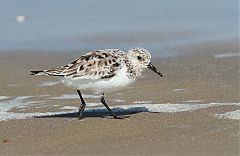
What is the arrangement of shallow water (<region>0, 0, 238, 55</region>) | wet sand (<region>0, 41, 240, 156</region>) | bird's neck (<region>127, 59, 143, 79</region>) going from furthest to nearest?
shallow water (<region>0, 0, 238, 55</region>)
bird's neck (<region>127, 59, 143, 79</region>)
wet sand (<region>0, 41, 240, 156</region>)

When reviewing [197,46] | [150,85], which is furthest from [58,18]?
[150,85]

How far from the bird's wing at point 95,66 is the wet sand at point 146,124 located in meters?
0.52

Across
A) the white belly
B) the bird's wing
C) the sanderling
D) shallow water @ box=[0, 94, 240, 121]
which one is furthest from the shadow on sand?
the bird's wing

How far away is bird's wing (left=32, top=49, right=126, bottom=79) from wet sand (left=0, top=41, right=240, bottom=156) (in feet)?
1.71

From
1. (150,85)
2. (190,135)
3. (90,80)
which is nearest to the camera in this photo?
(190,135)

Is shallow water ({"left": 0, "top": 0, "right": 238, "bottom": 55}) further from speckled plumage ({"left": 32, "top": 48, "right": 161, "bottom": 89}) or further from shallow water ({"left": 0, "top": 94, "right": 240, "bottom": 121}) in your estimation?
speckled plumage ({"left": 32, "top": 48, "right": 161, "bottom": 89})

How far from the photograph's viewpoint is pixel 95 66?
8094 millimetres

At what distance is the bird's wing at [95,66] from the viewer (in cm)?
804

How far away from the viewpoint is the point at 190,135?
271 inches

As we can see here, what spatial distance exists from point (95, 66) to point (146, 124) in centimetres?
98

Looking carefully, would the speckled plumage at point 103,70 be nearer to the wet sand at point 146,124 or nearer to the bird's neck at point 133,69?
the bird's neck at point 133,69

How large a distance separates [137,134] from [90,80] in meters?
1.14

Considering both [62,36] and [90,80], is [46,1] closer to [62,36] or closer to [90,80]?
[62,36]

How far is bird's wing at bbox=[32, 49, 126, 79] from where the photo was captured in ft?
26.4
